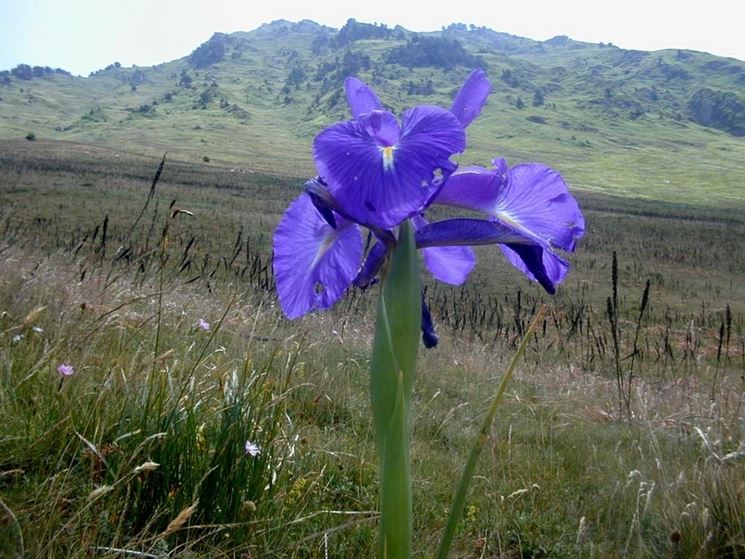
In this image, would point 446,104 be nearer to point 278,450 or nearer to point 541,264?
point 278,450

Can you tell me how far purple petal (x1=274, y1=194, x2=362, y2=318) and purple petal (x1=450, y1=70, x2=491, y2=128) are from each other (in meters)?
0.31

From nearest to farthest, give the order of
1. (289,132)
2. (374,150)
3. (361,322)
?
(374,150), (361,322), (289,132)

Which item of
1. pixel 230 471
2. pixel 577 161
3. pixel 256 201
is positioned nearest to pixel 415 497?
pixel 230 471

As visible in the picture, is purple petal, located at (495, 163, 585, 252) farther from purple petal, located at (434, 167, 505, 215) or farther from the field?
the field

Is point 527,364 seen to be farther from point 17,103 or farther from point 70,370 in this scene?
point 17,103

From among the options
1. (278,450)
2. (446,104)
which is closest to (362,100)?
(278,450)

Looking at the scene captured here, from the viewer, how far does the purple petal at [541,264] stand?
1.35m

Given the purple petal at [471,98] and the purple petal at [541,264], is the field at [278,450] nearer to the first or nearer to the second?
Answer: the purple petal at [541,264]

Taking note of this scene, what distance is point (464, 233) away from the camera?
1.32m

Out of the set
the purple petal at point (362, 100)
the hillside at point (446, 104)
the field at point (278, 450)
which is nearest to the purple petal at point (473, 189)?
the purple petal at point (362, 100)

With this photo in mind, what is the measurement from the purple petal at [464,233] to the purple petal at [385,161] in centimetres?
11

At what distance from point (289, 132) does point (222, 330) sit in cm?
12239

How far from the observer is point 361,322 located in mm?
8906

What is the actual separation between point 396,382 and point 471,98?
23.9 inches
